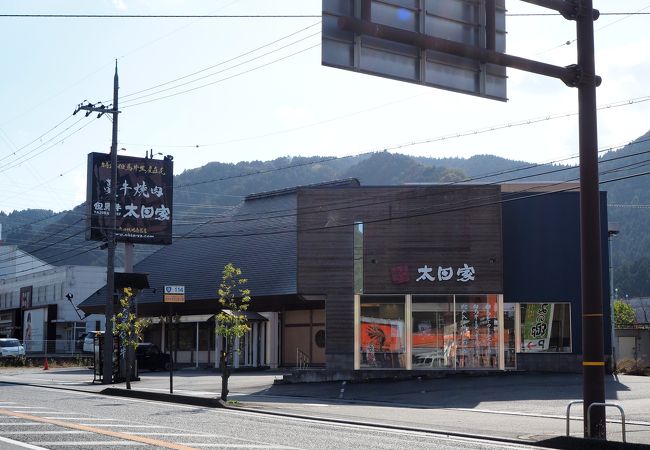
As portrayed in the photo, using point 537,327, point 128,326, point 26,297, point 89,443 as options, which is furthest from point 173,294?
point 26,297

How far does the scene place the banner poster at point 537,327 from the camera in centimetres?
3388

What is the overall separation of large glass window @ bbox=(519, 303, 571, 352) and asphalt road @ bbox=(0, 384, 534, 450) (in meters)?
16.5

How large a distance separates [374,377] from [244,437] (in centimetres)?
1890

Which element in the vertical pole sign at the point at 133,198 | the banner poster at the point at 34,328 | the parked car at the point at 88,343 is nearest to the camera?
the vertical pole sign at the point at 133,198

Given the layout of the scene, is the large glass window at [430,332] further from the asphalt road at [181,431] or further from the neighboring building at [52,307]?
the neighboring building at [52,307]

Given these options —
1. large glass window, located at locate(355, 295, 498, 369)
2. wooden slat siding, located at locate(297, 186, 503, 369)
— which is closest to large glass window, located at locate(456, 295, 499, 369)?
large glass window, located at locate(355, 295, 498, 369)

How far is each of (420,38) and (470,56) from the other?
1002 mm

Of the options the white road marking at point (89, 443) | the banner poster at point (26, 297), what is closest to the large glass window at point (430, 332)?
the white road marking at point (89, 443)

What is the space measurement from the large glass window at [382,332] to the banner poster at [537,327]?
189 inches

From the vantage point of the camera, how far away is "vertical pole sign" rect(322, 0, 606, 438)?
12.1 m

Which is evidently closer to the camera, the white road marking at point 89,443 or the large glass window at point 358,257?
the white road marking at point 89,443

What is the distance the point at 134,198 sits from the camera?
45875 mm

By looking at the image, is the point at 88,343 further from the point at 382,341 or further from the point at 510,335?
the point at 510,335

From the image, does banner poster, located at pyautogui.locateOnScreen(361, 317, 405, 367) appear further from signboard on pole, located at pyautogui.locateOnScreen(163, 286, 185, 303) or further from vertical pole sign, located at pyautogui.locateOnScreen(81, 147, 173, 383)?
vertical pole sign, located at pyautogui.locateOnScreen(81, 147, 173, 383)
